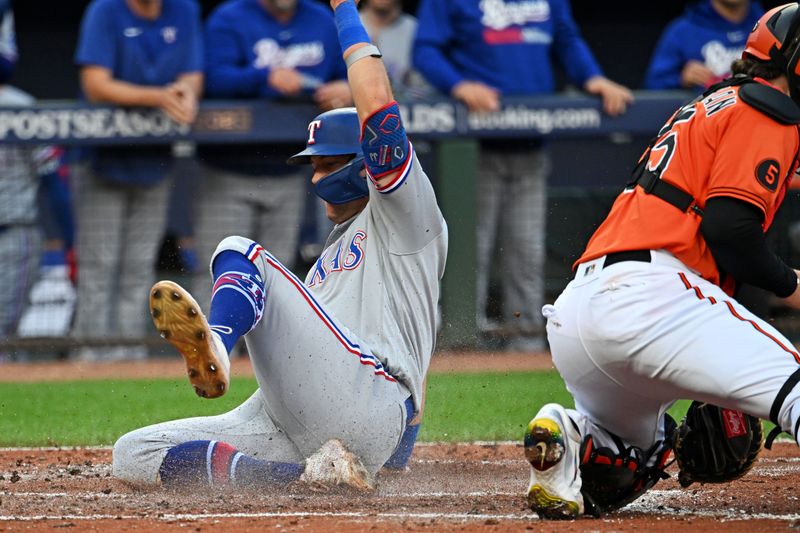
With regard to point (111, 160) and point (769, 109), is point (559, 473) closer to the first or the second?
point (769, 109)

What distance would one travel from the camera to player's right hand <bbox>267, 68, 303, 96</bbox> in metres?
7.97

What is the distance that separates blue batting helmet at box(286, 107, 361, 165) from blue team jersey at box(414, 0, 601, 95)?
3.95 meters

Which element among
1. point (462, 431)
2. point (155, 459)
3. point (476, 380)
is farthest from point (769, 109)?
point (476, 380)

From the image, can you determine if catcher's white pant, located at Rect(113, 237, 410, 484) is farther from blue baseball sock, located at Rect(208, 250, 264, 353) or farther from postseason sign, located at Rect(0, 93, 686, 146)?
postseason sign, located at Rect(0, 93, 686, 146)

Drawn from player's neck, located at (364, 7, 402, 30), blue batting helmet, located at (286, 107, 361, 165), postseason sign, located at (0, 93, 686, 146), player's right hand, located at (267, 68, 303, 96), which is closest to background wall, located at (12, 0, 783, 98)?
player's neck, located at (364, 7, 402, 30)

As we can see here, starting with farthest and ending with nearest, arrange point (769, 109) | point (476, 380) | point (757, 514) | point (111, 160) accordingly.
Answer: point (111, 160) < point (476, 380) < point (757, 514) < point (769, 109)

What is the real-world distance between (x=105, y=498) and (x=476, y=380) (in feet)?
10.3

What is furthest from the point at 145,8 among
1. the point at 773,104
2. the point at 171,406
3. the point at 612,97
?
the point at 773,104

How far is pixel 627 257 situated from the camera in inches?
138

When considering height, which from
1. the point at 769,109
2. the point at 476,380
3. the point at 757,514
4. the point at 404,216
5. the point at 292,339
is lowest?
the point at 476,380

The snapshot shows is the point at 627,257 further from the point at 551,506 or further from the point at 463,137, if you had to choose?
the point at 463,137

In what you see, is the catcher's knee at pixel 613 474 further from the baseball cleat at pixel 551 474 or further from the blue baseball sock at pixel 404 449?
the blue baseball sock at pixel 404 449

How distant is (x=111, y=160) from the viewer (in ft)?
26.6

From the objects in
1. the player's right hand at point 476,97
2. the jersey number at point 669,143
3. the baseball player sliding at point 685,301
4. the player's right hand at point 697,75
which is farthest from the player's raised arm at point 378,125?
the player's right hand at point 697,75
